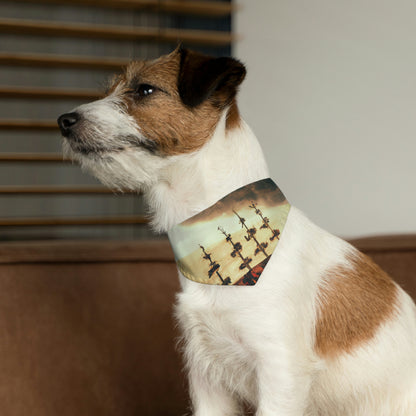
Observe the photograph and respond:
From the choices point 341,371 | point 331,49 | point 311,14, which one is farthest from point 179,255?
point 311,14

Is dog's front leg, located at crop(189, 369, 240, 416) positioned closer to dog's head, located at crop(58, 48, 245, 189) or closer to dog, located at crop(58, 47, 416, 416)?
dog, located at crop(58, 47, 416, 416)

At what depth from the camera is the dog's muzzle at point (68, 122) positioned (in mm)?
1000

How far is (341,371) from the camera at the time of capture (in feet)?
3.33

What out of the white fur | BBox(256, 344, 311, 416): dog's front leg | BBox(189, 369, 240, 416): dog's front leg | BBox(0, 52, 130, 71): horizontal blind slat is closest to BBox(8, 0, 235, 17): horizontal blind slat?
BBox(0, 52, 130, 71): horizontal blind slat

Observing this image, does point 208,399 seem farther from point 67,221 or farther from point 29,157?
point 29,157

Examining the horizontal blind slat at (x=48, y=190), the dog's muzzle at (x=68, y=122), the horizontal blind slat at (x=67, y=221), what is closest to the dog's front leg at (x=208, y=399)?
the dog's muzzle at (x=68, y=122)

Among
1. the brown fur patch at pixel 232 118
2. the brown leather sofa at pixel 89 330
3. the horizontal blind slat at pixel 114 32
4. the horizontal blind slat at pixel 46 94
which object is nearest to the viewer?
the brown fur patch at pixel 232 118

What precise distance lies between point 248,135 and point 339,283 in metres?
0.35

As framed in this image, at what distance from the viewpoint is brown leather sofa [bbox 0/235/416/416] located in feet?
4.43

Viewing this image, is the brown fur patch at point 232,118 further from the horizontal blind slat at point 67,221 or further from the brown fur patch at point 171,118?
the horizontal blind slat at point 67,221

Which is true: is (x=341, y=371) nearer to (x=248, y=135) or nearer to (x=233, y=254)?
(x=233, y=254)

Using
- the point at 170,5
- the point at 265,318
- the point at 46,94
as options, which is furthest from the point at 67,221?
the point at 265,318

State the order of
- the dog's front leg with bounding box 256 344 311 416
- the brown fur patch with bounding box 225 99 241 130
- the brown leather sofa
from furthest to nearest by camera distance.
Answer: the brown leather sofa → the brown fur patch with bounding box 225 99 241 130 → the dog's front leg with bounding box 256 344 311 416

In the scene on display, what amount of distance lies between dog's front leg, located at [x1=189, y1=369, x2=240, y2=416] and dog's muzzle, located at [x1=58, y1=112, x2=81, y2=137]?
0.57 metres
